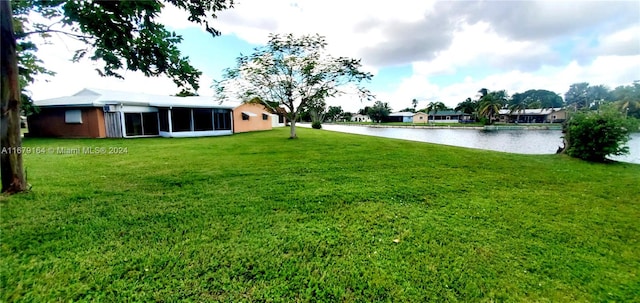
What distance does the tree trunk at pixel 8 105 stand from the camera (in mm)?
3855

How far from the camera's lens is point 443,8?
33.2ft

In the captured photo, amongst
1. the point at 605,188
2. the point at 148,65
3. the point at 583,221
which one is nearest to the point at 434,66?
the point at 605,188

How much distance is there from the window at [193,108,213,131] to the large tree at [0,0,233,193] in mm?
14741

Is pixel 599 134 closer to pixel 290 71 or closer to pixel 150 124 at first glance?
pixel 290 71

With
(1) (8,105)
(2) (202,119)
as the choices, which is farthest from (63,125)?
(1) (8,105)

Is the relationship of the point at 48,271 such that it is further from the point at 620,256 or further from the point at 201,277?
the point at 620,256

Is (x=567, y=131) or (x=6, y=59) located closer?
(x=6, y=59)

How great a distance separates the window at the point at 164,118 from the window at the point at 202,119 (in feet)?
6.09

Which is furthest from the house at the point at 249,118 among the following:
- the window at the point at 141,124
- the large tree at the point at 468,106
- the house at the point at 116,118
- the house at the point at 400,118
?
the large tree at the point at 468,106

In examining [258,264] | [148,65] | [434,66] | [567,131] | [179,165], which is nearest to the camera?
[258,264]

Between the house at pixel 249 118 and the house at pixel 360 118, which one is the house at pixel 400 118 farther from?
the house at pixel 249 118

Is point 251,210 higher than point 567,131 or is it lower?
lower

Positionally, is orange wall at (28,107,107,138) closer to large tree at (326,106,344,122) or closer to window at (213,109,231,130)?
window at (213,109,231,130)

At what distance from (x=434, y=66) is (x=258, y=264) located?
21738 millimetres
